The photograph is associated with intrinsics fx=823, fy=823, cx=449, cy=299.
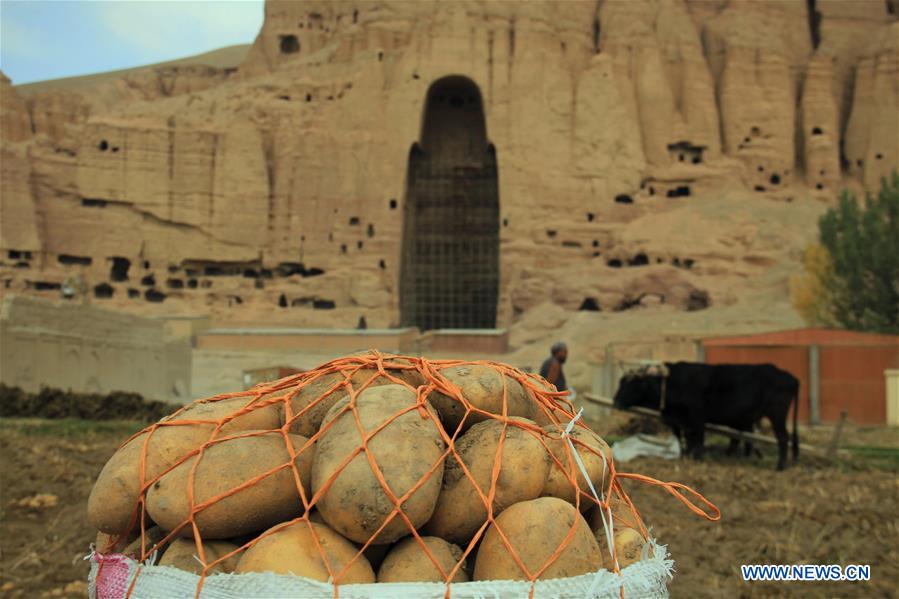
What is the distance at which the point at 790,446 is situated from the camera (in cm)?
1024

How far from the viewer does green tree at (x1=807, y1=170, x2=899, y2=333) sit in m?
22.8

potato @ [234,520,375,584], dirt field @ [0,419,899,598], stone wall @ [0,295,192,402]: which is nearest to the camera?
potato @ [234,520,375,584]

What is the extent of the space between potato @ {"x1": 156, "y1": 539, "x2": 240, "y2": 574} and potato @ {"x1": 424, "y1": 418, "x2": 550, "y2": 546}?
2.29 feet

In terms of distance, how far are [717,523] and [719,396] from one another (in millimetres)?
3603

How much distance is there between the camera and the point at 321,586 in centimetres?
252

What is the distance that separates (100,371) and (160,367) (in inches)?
100

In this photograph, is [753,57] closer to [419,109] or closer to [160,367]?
[419,109]

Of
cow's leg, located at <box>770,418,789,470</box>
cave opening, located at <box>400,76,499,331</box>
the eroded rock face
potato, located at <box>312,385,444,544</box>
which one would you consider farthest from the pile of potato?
cave opening, located at <box>400,76,499,331</box>

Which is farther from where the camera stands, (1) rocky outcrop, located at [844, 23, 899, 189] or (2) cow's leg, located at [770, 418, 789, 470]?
(1) rocky outcrop, located at [844, 23, 899, 189]

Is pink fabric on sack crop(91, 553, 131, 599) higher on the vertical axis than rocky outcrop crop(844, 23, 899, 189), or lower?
lower

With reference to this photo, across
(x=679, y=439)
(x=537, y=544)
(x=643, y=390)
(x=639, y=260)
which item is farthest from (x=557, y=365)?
(x=639, y=260)

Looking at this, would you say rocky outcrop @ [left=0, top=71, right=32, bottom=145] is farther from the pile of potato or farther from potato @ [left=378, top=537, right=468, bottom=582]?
potato @ [left=378, top=537, right=468, bottom=582]

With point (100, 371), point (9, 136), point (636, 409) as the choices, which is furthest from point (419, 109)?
point (636, 409)

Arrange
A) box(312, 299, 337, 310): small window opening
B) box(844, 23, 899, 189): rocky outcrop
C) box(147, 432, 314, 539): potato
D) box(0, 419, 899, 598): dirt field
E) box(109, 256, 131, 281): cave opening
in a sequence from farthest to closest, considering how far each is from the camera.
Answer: box(844, 23, 899, 189): rocky outcrop, box(109, 256, 131, 281): cave opening, box(312, 299, 337, 310): small window opening, box(0, 419, 899, 598): dirt field, box(147, 432, 314, 539): potato
